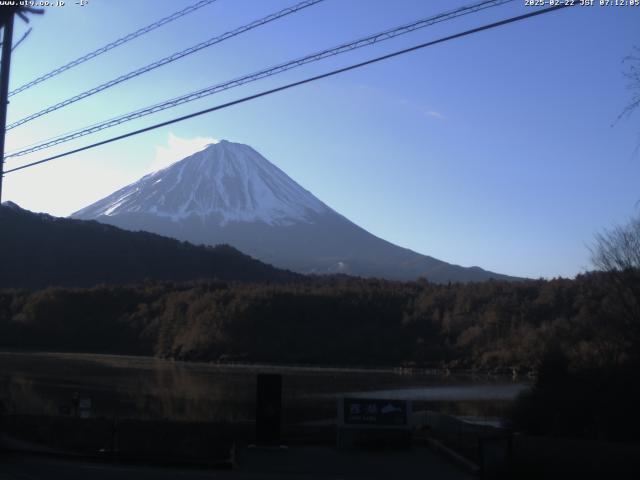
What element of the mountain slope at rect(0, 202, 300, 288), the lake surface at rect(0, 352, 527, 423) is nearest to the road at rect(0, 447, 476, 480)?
the lake surface at rect(0, 352, 527, 423)

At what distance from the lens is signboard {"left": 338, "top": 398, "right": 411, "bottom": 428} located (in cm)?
1867

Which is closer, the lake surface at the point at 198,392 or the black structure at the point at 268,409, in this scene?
the black structure at the point at 268,409

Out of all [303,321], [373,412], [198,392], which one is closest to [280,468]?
[373,412]

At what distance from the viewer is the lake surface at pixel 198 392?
97.3 feet

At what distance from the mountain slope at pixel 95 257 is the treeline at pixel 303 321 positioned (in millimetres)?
13752

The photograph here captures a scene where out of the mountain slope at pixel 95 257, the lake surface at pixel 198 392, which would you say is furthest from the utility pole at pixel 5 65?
the mountain slope at pixel 95 257

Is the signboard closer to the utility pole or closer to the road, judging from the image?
the road

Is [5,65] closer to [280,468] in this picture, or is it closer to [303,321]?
[280,468]

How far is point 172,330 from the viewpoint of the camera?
80.8 meters

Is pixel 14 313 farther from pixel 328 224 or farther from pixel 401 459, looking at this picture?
pixel 328 224

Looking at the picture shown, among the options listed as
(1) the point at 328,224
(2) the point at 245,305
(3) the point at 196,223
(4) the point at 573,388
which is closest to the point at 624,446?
(4) the point at 573,388

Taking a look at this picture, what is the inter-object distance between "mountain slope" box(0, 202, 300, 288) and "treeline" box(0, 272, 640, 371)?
45.1 ft

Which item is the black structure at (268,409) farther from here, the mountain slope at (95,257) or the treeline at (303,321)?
the mountain slope at (95,257)

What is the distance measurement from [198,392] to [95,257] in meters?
77.3
